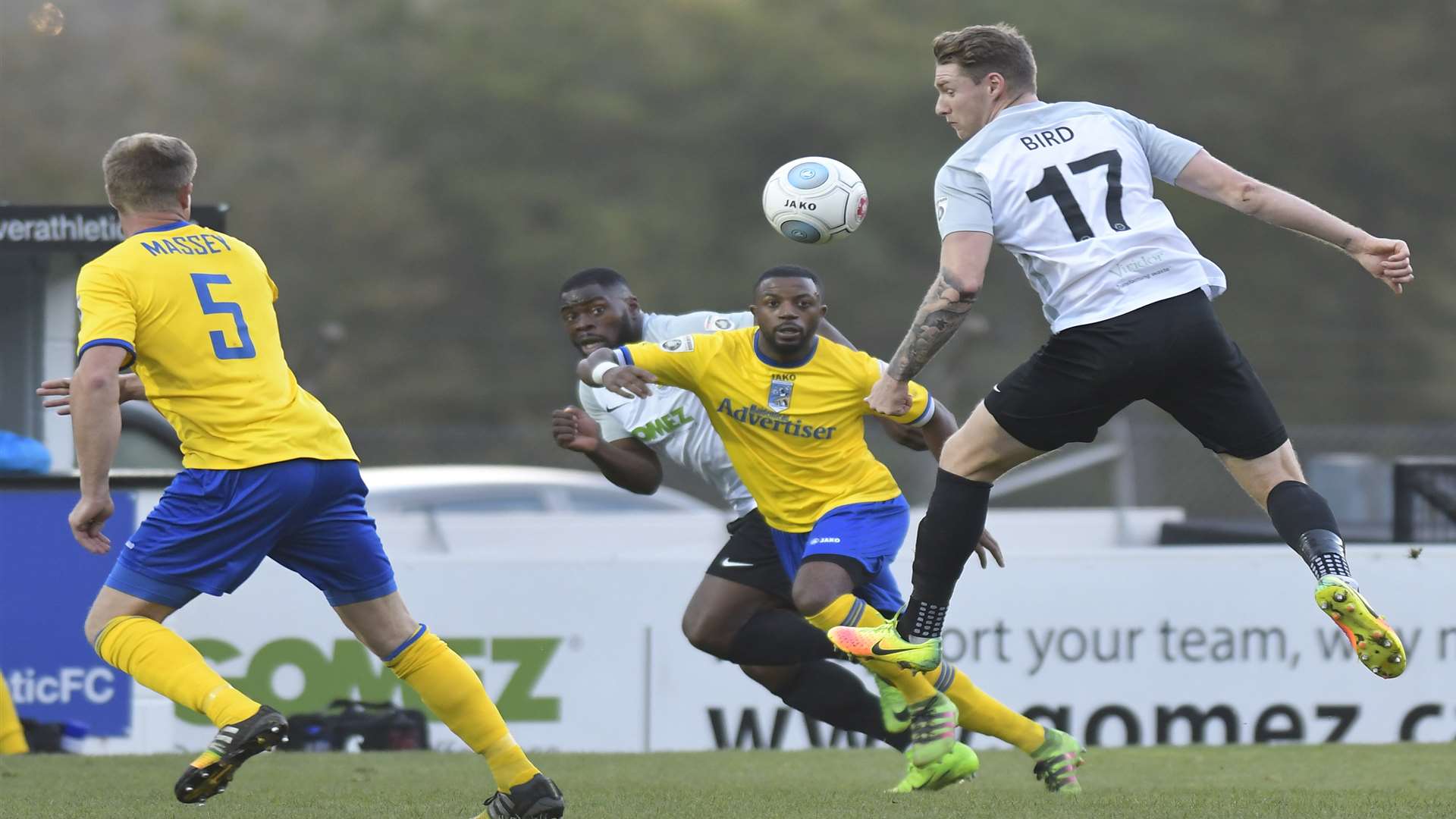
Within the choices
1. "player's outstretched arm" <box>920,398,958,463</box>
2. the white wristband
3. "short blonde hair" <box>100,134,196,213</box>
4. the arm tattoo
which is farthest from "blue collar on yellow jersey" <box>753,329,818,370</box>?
"short blonde hair" <box>100,134,196,213</box>

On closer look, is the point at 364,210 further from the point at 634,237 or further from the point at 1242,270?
the point at 1242,270

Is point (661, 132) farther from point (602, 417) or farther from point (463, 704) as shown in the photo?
point (463, 704)

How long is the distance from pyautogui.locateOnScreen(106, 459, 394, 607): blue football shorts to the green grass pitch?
839 millimetres

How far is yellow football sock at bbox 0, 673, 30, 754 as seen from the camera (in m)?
8.41

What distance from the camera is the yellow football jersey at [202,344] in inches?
209

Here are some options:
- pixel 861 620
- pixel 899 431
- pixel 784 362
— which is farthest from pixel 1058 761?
pixel 784 362

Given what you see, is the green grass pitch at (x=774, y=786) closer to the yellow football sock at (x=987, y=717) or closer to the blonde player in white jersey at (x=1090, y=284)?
the yellow football sock at (x=987, y=717)

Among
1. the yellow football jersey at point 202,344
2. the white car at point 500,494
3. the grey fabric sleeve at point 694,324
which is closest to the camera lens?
the yellow football jersey at point 202,344

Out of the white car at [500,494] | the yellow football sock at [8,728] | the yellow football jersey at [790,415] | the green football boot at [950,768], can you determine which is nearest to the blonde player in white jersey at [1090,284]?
the green football boot at [950,768]

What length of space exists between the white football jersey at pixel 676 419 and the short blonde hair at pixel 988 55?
1.83 meters

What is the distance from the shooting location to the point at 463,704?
5562 millimetres

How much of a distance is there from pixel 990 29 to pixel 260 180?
30799 millimetres

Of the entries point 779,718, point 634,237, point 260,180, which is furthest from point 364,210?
point 779,718

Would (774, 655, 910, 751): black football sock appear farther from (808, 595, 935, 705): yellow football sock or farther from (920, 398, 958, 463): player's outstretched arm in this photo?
(920, 398, 958, 463): player's outstretched arm
